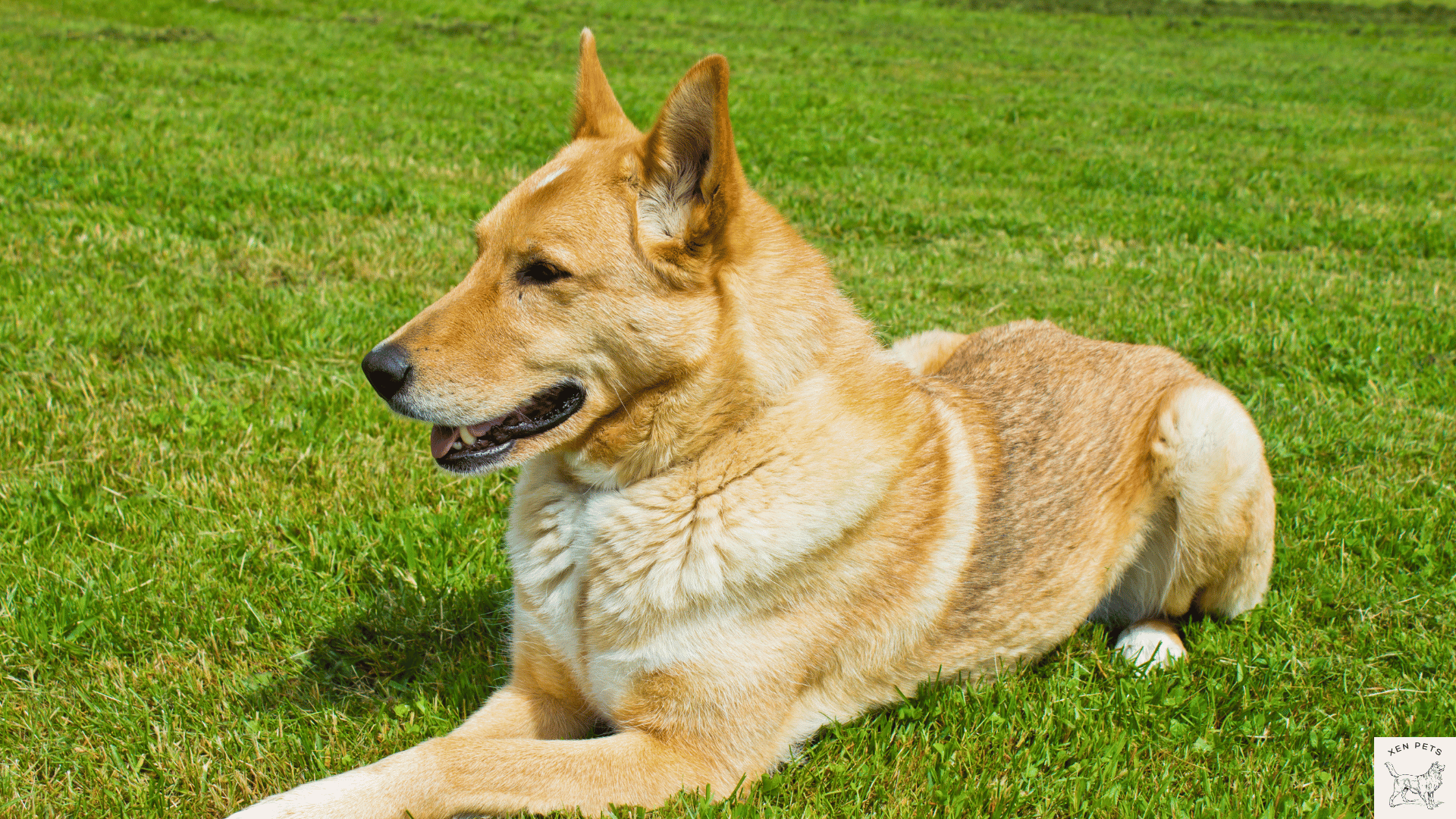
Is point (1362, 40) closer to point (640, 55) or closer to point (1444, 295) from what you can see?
point (640, 55)

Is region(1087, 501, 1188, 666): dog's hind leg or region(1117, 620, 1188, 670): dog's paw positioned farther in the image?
region(1087, 501, 1188, 666): dog's hind leg

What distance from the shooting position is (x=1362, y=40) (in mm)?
28906

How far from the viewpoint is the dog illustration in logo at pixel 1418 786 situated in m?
3.04

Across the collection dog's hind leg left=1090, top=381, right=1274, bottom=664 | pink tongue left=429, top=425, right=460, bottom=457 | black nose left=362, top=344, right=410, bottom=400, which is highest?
black nose left=362, top=344, right=410, bottom=400

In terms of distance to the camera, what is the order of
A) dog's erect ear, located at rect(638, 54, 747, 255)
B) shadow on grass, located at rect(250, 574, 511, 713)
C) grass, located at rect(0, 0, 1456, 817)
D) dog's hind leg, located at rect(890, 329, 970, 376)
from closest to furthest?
dog's erect ear, located at rect(638, 54, 747, 255), grass, located at rect(0, 0, 1456, 817), shadow on grass, located at rect(250, 574, 511, 713), dog's hind leg, located at rect(890, 329, 970, 376)

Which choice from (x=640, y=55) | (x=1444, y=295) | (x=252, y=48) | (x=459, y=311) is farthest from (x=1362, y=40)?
(x=459, y=311)

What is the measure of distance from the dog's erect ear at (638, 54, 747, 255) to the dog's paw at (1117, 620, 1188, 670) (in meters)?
2.25

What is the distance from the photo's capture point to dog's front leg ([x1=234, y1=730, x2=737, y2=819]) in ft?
8.55

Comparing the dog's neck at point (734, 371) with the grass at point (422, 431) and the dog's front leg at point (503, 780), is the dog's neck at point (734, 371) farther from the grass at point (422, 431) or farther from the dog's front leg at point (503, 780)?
the grass at point (422, 431)

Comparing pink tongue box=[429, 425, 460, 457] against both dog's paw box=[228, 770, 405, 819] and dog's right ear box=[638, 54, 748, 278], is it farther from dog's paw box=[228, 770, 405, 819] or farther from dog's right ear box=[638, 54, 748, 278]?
dog's paw box=[228, 770, 405, 819]

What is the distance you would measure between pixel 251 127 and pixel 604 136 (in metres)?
8.39

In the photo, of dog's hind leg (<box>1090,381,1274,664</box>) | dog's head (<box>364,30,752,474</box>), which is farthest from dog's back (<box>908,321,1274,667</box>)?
dog's head (<box>364,30,752,474</box>)

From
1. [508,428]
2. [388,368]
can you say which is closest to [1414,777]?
[508,428]

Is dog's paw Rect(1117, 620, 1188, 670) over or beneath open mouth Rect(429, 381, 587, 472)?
beneath
